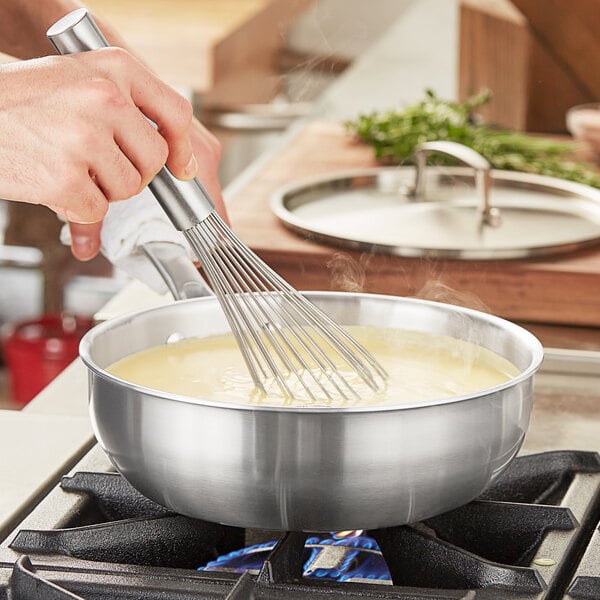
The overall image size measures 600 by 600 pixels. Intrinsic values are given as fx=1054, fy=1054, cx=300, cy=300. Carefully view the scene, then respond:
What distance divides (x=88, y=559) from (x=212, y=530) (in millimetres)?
85

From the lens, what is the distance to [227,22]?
247cm

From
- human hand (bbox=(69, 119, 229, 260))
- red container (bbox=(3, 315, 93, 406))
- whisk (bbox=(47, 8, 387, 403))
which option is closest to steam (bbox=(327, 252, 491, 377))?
human hand (bbox=(69, 119, 229, 260))

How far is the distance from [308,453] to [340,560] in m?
0.15

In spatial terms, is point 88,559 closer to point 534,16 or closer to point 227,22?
point 534,16

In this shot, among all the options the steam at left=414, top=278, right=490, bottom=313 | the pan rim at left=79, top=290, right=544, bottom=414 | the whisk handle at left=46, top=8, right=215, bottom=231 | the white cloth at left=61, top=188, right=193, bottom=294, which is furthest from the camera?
the steam at left=414, top=278, right=490, bottom=313

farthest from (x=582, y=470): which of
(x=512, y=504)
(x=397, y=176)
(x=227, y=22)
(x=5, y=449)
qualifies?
(x=227, y=22)

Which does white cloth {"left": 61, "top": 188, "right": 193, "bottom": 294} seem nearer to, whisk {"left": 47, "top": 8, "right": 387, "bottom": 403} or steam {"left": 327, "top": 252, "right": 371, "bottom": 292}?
whisk {"left": 47, "top": 8, "right": 387, "bottom": 403}

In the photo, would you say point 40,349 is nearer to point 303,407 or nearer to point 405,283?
point 405,283

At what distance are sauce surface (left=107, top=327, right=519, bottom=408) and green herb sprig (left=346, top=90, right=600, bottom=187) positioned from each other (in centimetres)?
83

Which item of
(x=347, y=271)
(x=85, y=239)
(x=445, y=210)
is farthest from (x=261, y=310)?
(x=445, y=210)

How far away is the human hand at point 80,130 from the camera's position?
1.91ft

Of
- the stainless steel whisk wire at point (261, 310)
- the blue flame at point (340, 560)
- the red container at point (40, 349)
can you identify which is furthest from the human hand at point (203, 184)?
the red container at point (40, 349)

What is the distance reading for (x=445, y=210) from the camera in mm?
1332

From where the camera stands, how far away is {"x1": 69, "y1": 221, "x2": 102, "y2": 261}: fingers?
0.92 meters
